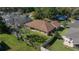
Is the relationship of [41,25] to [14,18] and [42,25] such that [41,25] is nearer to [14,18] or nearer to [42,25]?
[42,25]

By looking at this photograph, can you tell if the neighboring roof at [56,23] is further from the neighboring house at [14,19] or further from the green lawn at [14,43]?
the green lawn at [14,43]

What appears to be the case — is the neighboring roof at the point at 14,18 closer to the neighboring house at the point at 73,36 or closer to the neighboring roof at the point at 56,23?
the neighboring roof at the point at 56,23

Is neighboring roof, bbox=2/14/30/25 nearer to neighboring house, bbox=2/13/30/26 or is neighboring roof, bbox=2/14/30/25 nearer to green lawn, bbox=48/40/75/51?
neighboring house, bbox=2/13/30/26

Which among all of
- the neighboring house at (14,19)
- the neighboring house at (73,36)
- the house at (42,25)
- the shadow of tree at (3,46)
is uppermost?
the neighboring house at (14,19)

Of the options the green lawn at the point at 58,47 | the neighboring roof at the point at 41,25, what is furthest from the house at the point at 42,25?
the green lawn at the point at 58,47

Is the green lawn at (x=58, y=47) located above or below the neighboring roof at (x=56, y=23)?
below
